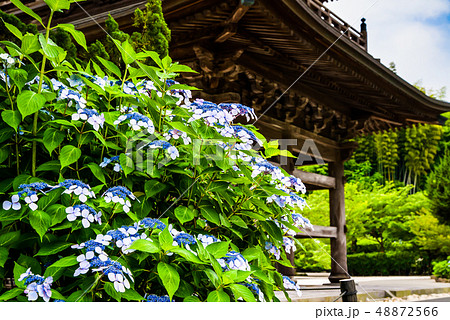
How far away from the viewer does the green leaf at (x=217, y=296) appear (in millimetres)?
1448

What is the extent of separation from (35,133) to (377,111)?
7684 millimetres

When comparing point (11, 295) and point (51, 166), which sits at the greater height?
point (51, 166)

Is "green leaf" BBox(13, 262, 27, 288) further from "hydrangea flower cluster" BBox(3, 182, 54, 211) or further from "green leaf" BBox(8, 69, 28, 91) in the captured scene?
"green leaf" BBox(8, 69, 28, 91)

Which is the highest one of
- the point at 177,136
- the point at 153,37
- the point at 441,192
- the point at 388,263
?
the point at 153,37

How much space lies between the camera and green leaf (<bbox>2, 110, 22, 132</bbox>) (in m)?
1.56

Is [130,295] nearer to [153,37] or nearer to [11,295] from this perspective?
[11,295]

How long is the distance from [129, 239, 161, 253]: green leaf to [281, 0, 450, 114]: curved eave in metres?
3.52

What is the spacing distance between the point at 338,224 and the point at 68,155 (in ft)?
24.3

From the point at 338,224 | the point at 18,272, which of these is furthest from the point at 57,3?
the point at 338,224

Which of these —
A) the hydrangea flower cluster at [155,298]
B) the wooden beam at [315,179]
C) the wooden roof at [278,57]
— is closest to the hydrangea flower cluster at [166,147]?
the hydrangea flower cluster at [155,298]

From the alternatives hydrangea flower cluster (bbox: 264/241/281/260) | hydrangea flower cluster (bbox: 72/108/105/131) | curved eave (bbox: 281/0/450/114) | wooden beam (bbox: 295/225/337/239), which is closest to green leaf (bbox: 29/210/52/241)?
hydrangea flower cluster (bbox: 72/108/105/131)

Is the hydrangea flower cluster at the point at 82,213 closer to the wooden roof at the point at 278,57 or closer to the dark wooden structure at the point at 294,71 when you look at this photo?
the wooden roof at the point at 278,57

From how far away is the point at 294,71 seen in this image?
6316 millimetres

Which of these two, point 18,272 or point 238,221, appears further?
point 238,221
